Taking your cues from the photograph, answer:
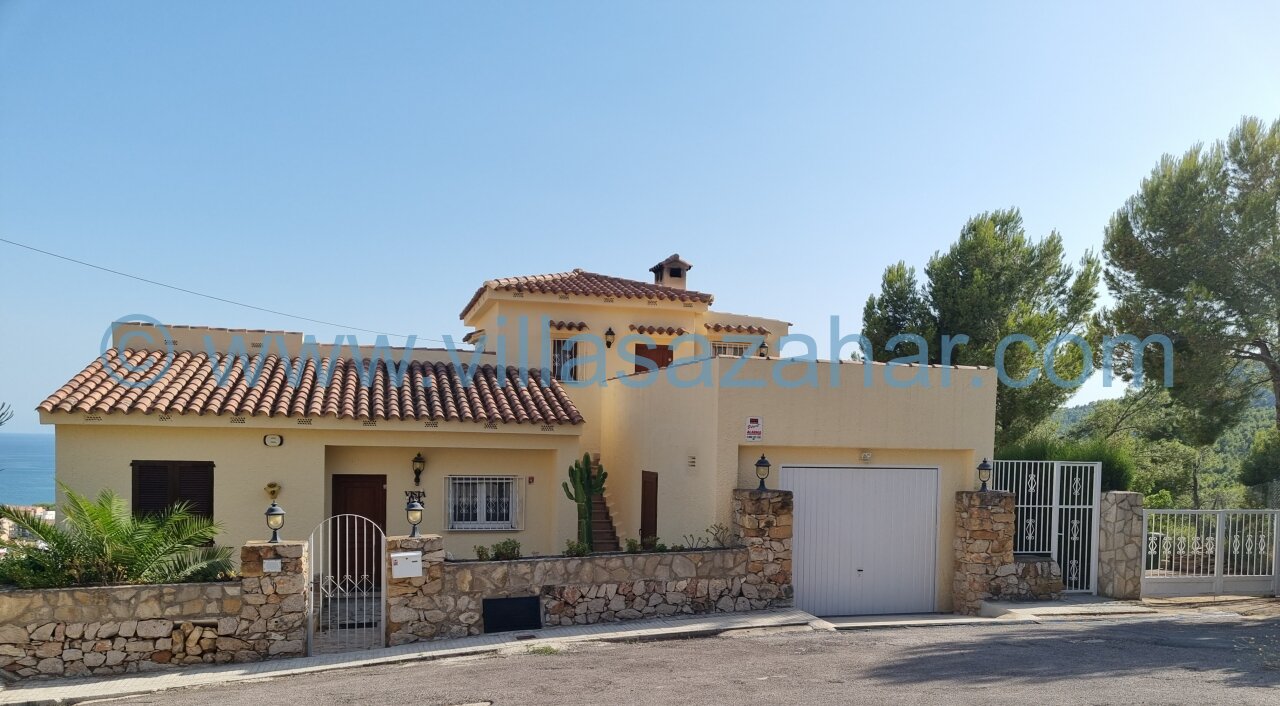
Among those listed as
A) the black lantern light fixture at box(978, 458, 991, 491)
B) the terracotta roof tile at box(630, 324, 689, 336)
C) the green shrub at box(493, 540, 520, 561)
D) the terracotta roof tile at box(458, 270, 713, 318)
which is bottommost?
the green shrub at box(493, 540, 520, 561)

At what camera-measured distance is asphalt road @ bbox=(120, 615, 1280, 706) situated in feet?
27.1

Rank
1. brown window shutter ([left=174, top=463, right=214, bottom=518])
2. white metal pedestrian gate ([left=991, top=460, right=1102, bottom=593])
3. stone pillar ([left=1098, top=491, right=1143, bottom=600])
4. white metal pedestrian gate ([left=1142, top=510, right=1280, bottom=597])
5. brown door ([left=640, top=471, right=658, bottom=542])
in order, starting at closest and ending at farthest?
stone pillar ([left=1098, top=491, right=1143, bottom=600]), white metal pedestrian gate ([left=991, top=460, right=1102, bottom=593]), white metal pedestrian gate ([left=1142, top=510, right=1280, bottom=597]), brown window shutter ([left=174, top=463, right=214, bottom=518]), brown door ([left=640, top=471, right=658, bottom=542])

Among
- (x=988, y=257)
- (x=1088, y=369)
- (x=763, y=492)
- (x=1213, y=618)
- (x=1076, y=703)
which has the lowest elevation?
(x=1213, y=618)

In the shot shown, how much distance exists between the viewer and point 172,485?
1519cm

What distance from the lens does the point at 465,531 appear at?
16875 millimetres

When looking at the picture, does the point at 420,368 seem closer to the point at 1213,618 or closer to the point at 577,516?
the point at 577,516

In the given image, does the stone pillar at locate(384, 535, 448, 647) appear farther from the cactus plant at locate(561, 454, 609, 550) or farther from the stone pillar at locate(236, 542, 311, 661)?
the cactus plant at locate(561, 454, 609, 550)

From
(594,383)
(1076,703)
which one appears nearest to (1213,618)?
(1076,703)

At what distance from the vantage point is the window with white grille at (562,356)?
20.8 m

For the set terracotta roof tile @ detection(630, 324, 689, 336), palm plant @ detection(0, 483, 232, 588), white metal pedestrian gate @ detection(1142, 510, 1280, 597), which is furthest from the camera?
terracotta roof tile @ detection(630, 324, 689, 336)

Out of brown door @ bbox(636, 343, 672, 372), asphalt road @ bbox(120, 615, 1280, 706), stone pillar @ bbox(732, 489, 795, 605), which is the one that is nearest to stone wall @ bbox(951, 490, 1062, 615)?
asphalt road @ bbox(120, 615, 1280, 706)

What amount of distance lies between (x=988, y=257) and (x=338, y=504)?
20.5 m

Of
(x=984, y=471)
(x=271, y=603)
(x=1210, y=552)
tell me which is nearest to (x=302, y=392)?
(x=271, y=603)

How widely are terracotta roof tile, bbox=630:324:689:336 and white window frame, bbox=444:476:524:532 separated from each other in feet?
19.2
